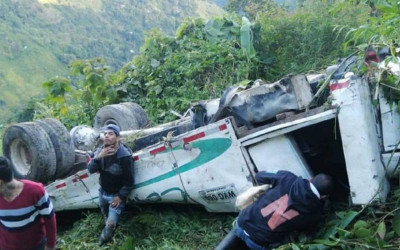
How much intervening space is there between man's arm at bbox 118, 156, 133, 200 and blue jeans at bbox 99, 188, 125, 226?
9 cm

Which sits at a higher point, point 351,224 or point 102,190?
point 102,190

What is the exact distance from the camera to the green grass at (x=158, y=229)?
4.38 metres

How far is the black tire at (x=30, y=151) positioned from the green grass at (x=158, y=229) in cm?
73

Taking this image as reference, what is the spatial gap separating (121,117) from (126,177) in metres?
1.84

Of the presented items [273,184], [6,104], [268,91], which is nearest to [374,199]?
[273,184]

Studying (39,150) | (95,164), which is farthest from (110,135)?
(39,150)

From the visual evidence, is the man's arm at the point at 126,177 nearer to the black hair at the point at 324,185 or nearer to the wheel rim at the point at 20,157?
the wheel rim at the point at 20,157

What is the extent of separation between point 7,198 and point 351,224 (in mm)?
2491

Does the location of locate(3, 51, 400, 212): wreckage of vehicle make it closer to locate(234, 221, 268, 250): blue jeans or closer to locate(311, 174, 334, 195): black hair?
locate(311, 174, 334, 195): black hair

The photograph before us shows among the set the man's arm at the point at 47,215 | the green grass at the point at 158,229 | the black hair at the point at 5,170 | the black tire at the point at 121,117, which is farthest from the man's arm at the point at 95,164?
the black tire at the point at 121,117

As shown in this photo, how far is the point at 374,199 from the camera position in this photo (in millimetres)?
3439

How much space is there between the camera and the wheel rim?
18.8 feet

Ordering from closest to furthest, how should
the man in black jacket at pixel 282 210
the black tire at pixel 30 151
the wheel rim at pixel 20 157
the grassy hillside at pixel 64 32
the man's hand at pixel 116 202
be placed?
the man in black jacket at pixel 282 210 → the man's hand at pixel 116 202 → the black tire at pixel 30 151 → the wheel rim at pixel 20 157 → the grassy hillside at pixel 64 32

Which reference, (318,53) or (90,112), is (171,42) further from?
(318,53)
